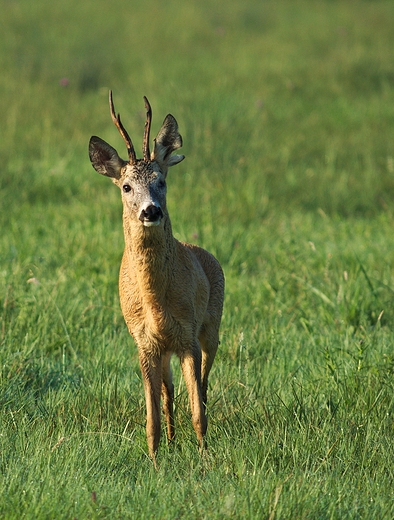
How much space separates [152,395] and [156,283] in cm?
57

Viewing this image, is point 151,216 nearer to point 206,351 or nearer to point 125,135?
point 125,135

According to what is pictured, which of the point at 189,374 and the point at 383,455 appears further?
the point at 189,374

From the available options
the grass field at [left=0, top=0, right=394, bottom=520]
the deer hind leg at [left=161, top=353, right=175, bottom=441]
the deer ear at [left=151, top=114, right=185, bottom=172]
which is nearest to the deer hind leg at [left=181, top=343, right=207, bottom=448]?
the grass field at [left=0, top=0, right=394, bottom=520]

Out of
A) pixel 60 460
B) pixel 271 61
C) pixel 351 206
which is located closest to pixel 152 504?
pixel 60 460

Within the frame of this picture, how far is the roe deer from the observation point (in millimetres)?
4082

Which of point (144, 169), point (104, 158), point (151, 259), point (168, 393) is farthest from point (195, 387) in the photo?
point (104, 158)

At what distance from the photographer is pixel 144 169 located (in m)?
4.08

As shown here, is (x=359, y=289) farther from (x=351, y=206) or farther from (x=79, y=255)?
Answer: (x=351, y=206)

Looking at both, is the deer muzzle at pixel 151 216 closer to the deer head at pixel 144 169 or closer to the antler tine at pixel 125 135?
the deer head at pixel 144 169

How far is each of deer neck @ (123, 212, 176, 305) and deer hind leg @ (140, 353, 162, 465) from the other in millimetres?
333

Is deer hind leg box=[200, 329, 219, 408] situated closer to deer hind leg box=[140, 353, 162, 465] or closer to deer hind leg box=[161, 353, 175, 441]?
deer hind leg box=[161, 353, 175, 441]

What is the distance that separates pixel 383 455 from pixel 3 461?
172cm

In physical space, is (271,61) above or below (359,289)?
above

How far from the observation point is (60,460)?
379cm
